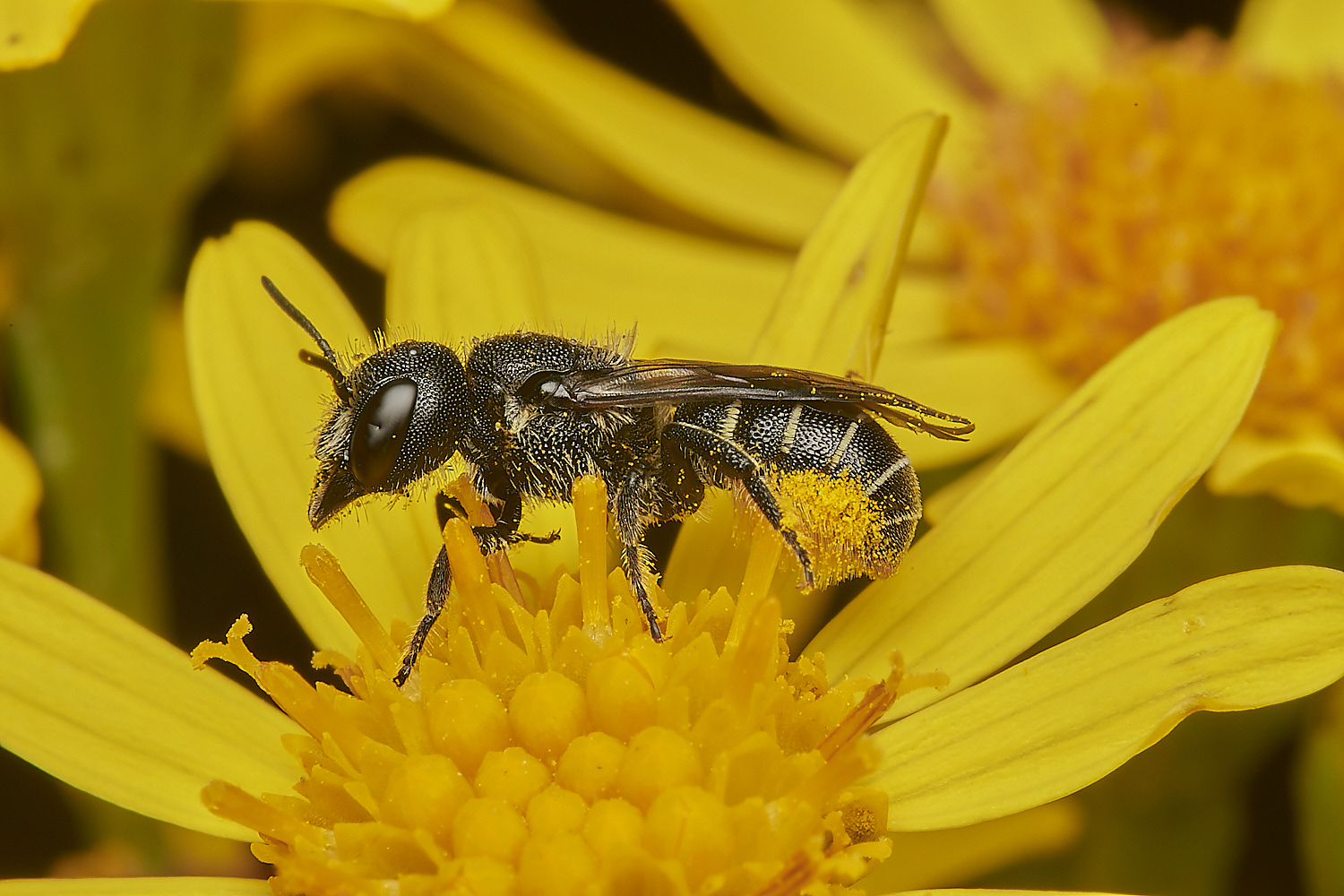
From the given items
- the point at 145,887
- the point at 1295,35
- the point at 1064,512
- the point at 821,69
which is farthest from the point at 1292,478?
the point at 1295,35

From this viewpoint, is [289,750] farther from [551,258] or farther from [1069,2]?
[1069,2]

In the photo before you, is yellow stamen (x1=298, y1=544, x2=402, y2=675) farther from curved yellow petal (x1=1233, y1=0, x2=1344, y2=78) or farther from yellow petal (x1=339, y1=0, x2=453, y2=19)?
curved yellow petal (x1=1233, y1=0, x2=1344, y2=78)

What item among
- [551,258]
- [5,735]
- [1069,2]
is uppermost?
[1069,2]

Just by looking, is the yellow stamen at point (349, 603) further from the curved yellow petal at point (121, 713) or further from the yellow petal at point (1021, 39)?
the yellow petal at point (1021, 39)

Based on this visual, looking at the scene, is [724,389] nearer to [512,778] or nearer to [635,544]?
[635,544]

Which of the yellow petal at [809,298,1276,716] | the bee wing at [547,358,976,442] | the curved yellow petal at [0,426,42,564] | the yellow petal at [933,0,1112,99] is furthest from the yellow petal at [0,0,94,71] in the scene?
the yellow petal at [933,0,1112,99]

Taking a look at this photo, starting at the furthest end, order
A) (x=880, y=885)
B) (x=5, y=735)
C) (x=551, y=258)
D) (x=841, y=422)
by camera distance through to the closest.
A: (x=551, y=258) → (x=880, y=885) → (x=841, y=422) → (x=5, y=735)

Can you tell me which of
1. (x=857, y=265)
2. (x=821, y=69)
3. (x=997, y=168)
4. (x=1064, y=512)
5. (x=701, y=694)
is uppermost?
(x=821, y=69)

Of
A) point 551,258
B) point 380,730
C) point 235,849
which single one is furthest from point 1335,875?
point 235,849
